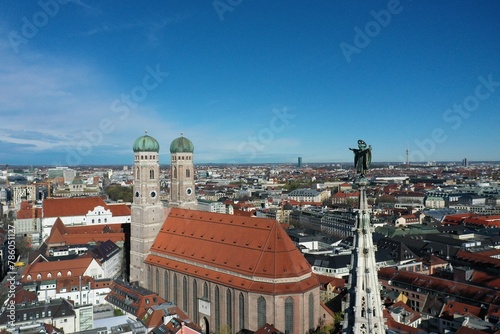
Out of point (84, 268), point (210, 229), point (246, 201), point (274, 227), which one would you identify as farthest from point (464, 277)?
point (246, 201)

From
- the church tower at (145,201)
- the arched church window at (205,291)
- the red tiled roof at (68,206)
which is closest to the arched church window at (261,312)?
the arched church window at (205,291)

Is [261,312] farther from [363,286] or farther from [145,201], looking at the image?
[363,286]

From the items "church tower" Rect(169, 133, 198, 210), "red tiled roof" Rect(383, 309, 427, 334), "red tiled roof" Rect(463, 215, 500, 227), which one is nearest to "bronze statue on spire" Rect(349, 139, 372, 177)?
"red tiled roof" Rect(383, 309, 427, 334)

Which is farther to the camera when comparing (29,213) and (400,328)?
(29,213)

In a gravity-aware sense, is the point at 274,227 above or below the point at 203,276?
above

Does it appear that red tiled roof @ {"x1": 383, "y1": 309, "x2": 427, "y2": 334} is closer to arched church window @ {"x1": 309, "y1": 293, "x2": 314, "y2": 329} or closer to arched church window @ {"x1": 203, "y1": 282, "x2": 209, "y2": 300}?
arched church window @ {"x1": 309, "y1": 293, "x2": 314, "y2": 329}

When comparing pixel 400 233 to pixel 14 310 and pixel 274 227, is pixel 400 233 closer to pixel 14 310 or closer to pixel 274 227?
pixel 274 227

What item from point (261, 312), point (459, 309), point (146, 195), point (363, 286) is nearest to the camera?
point (363, 286)

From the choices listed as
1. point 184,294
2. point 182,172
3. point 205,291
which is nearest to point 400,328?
point 205,291
